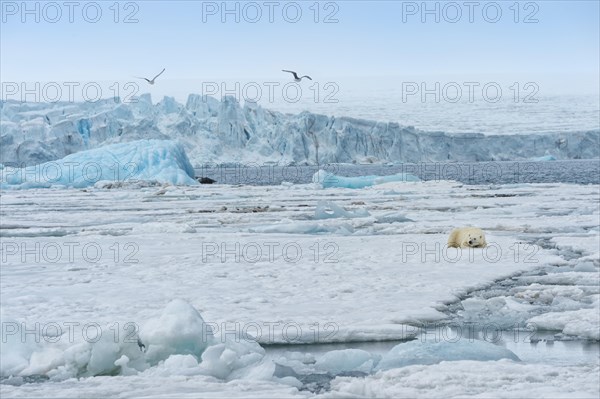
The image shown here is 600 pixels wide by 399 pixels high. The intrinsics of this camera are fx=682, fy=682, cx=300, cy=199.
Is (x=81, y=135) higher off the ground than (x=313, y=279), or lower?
higher

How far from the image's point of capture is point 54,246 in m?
9.38

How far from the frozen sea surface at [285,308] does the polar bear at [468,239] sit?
243mm

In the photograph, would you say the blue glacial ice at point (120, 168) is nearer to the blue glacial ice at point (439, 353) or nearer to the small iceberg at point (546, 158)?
the blue glacial ice at point (439, 353)

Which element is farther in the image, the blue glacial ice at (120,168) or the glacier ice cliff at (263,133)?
the glacier ice cliff at (263,133)

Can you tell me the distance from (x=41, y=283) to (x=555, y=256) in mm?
5143

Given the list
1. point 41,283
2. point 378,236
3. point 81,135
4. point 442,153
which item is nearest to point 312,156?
point 442,153

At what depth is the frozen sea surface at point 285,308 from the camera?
3.05 meters

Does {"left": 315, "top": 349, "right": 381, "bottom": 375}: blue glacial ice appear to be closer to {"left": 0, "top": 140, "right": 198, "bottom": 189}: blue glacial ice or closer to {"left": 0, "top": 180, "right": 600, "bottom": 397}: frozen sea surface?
{"left": 0, "top": 180, "right": 600, "bottom": 397}: frozen sea surface

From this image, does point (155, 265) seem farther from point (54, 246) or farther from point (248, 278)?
point (54, 246)

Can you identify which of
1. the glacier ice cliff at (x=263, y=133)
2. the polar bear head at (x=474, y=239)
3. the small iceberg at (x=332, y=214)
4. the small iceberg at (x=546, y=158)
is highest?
the glacier ice cliff at (x=263, y=133)

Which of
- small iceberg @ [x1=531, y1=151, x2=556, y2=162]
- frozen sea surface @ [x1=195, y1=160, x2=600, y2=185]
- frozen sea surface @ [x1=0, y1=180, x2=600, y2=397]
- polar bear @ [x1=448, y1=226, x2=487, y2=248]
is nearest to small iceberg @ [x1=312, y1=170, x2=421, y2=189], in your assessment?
frozen sea surface @ [x1=195, y1=160, x2=600, y2=185]

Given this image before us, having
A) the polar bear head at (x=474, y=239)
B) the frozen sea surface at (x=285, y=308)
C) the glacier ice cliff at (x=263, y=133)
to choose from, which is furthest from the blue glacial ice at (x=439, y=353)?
the glacier ice cliff at (x=263, y=133)

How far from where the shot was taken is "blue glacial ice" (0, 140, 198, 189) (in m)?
36.0

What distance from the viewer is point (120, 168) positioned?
1452 inches
